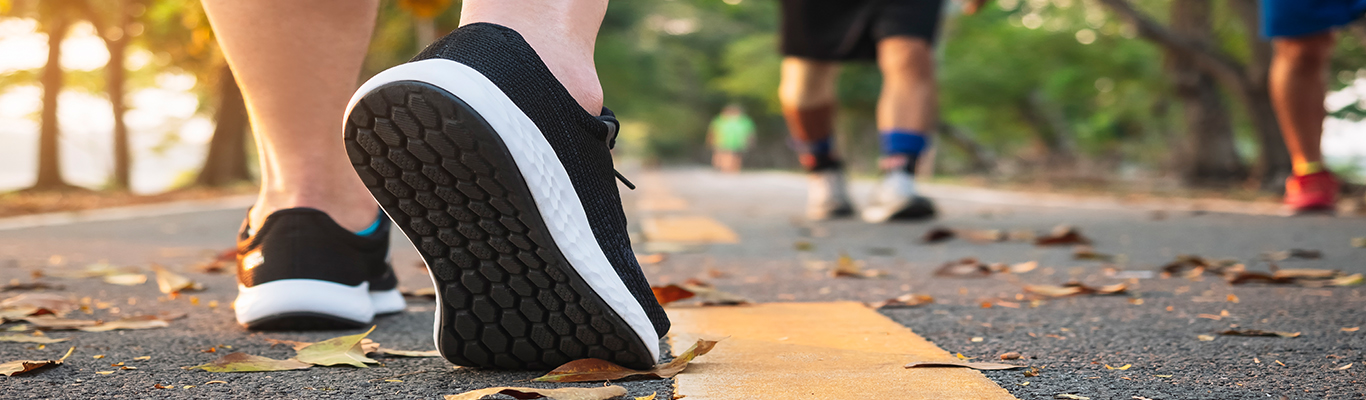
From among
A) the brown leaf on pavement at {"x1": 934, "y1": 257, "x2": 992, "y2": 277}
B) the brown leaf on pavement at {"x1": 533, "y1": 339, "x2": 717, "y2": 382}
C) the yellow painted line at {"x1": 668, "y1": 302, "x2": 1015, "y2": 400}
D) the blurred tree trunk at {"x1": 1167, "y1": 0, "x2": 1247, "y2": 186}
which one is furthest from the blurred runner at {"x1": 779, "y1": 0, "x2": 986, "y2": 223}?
the blurred tree trunk at {"x1": 1167, "y1": 0, "x2": 1247, "y2": 186}

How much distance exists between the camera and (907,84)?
157 inches

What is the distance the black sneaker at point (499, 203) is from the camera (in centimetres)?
98

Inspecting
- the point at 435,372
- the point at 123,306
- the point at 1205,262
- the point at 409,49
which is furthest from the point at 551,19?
the point at 409,49

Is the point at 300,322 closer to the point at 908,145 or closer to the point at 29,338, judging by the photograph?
the point at 29,338

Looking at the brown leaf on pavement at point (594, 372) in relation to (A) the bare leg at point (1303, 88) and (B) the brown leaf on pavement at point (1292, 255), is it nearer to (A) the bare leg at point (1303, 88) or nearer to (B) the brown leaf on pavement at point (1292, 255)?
(B) the brown leaf on pavement at point (1292, 255)

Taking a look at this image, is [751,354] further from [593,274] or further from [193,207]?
[193,207]

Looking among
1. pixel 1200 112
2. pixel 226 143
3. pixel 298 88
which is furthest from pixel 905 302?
pixel 226 143

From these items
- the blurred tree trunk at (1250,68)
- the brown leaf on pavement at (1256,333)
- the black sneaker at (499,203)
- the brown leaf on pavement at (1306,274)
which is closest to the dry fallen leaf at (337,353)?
the black sneaker at (499,203)

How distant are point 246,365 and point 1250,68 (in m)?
9.26

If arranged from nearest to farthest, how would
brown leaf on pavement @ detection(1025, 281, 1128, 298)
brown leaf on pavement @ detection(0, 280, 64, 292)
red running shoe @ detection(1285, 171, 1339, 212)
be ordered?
brown leaf on pavement @ detection(1025, 281, 1128, 298)
brown leaf on pavement @ detection(0, 280, 64, 292)
red running shoe @ detection(1285, 171, 1339, 212)

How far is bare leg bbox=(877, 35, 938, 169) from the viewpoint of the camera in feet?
13.0

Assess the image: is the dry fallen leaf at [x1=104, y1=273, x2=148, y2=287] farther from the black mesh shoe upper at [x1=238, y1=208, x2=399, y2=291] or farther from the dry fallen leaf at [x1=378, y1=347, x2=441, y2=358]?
the dry fallen leaf at [x1=378, y1=347, x2=441, y2=358]

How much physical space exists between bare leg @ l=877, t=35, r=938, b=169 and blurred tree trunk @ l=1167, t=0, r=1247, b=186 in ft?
20.4

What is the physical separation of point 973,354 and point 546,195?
0.58 metres
